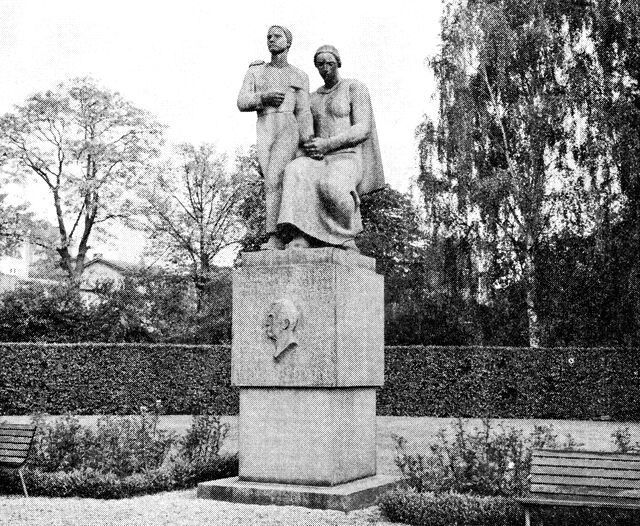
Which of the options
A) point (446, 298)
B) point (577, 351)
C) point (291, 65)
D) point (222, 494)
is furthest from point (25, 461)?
point (446, 298)

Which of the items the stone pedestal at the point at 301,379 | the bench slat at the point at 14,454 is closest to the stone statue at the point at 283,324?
the stone pedestal at the point at 301,379

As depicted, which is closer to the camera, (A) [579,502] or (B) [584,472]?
(A) [579,502]

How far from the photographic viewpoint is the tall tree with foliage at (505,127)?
24.5 m

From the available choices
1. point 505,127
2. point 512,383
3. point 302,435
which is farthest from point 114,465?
point 505,127

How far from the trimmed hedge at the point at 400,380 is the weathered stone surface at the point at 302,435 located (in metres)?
13.9

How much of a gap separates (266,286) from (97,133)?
30.3m

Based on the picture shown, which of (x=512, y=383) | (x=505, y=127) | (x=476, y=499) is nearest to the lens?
(x=476, y=499)

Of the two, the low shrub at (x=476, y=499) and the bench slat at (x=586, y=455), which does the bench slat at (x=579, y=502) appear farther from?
the low shrub at (x=476, y=499)

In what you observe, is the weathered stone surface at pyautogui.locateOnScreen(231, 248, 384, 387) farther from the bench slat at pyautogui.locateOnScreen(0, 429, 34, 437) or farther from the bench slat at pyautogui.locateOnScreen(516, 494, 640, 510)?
the bench slat at pyautogui.locateOnScreen(0, 429, 34, 437)

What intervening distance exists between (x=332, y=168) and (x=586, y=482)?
147 inches

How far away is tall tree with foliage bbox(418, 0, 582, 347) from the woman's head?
16.0 metres

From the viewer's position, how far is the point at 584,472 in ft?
21.5

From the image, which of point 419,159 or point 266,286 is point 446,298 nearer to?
point 419,159

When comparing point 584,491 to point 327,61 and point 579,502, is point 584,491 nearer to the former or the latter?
point 579,502
